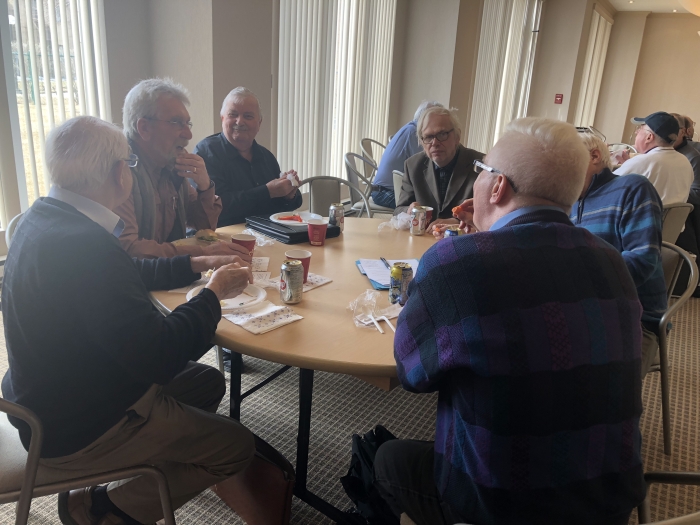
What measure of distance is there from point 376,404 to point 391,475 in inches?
44.7

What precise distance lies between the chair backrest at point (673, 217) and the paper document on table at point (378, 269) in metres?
1.52

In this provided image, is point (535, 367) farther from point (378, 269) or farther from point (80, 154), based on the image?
point (80, 154)

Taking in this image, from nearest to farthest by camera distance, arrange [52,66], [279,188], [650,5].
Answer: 1. [279,188]
2. [52,66]
3. [650,5]

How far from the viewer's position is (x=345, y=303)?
57.0 inches

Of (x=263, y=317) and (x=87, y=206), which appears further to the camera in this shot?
(x=263, y=317)

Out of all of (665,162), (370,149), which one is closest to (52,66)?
(370,149)

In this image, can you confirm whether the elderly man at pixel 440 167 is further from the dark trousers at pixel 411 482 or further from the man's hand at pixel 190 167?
the dark trousers at pixel 411 482

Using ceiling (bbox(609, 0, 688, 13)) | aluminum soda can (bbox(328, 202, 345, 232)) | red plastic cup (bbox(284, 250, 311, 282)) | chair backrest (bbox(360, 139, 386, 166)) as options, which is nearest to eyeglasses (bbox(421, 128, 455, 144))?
aluminum soda can (bbox(328, 202, 345, 232))

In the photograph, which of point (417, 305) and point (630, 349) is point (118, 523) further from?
point (630, 349)

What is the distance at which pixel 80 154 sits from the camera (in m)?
1.11

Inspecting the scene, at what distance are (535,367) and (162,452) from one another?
932mm

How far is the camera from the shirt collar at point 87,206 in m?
1.11

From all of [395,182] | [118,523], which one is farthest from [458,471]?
[395,182]

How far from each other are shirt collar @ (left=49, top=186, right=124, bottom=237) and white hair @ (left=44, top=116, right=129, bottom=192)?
16 millimetres
